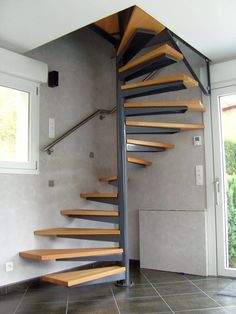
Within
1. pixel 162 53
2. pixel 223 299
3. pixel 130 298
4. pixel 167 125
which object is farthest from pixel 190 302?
pixel 162 53

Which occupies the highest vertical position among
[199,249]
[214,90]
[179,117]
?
[214,90]

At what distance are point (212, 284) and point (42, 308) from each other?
71.2 inches

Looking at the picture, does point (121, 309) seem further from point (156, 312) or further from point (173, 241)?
point (173, 241)

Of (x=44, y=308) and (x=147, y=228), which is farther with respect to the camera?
(x=147, y=228)

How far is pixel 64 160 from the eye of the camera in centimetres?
414

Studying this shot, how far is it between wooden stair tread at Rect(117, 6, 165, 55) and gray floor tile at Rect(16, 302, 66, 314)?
9.02 ft

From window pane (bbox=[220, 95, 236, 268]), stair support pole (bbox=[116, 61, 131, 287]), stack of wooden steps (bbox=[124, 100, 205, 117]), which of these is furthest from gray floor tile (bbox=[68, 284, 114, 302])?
stack of wooden steps (bbox=[124, 100, 205, 117])

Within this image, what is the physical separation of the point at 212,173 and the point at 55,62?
239 cm

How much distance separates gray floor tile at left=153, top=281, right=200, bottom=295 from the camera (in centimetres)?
334

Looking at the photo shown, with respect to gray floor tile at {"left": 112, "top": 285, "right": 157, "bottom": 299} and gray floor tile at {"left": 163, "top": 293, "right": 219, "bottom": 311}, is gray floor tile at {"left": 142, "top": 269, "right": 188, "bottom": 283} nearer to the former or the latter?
gray floor tile at {"left": 112, "top": 285, "right": 157, "bottom": 299}

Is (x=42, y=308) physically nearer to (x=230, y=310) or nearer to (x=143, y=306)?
(x=143, y=306)

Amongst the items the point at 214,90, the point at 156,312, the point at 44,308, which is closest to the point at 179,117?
the point at 214,90

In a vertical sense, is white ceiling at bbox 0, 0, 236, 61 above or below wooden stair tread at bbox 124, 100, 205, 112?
above

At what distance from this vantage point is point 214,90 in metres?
4.11
